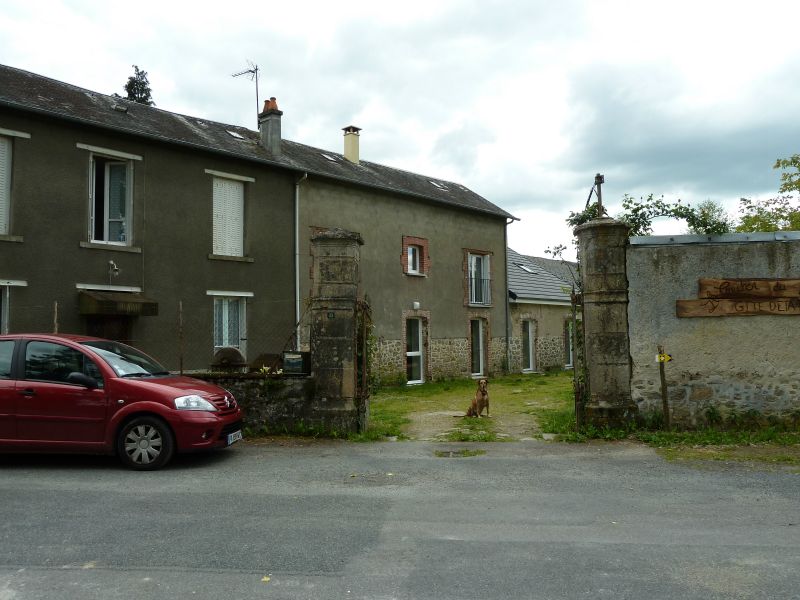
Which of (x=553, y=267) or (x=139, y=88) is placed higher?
(x=139, y=88)

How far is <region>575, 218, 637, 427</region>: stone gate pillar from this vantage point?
985 centimetres

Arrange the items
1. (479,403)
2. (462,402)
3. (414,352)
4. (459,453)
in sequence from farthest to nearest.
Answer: (414,352) < (462,402) < (479,403) < (459,453)

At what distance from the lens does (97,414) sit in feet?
25.8

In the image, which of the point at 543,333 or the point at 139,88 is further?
the point at 139,88

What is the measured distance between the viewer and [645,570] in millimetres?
4477

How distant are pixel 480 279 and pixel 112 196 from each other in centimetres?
1388

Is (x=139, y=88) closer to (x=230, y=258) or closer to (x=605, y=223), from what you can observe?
(x=230, y=258)

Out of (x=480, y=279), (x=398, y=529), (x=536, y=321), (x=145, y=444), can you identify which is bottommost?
(x=398, y=529)

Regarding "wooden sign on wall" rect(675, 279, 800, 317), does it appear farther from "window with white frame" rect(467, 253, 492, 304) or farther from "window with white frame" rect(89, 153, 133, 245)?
"window with white frame" rect(467, 253, 492, 304)

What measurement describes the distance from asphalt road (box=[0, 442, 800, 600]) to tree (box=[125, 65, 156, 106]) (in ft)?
119

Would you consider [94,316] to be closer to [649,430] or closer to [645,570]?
[649,430]

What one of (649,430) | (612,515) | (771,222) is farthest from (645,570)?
(771,222)

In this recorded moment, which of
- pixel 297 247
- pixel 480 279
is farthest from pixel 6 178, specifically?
pixel 480 279

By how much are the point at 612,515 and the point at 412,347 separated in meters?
16.5
